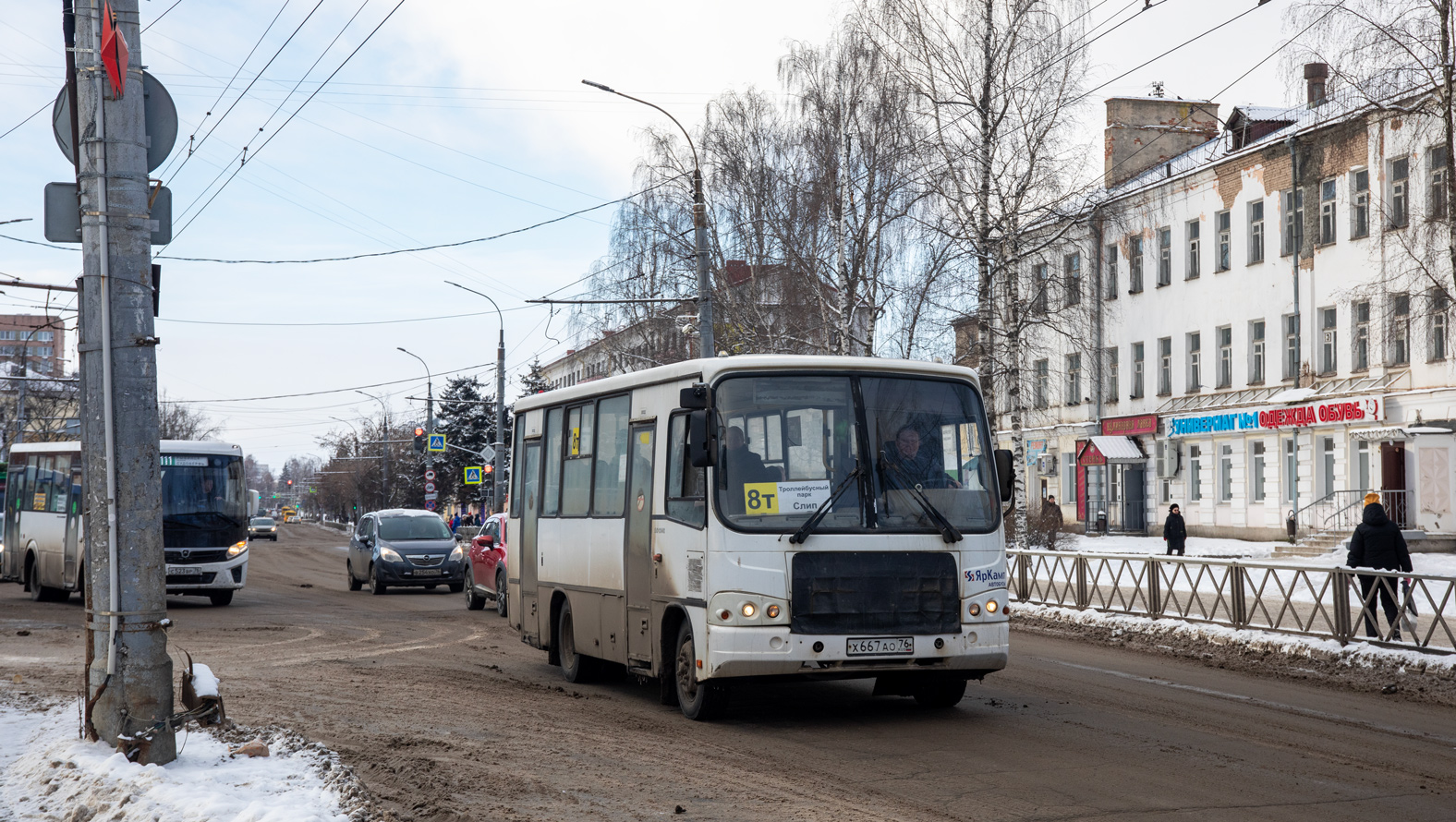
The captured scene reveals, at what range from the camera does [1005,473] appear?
432 inches

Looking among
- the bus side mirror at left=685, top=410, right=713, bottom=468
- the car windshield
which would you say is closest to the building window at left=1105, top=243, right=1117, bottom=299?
the car windshield

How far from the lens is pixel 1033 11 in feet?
108

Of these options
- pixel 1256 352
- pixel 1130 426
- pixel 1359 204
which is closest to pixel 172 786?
pixel 1359 204

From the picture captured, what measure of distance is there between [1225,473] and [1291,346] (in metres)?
4.84

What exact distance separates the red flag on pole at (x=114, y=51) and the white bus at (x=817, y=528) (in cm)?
416

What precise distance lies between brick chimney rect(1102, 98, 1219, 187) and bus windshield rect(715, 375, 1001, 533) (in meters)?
41.6

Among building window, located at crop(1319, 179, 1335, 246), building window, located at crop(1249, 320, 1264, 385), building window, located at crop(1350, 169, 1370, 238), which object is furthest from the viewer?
building window, located at crop(1249, 320, 1264, 385)

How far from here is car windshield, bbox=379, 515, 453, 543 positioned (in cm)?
2833

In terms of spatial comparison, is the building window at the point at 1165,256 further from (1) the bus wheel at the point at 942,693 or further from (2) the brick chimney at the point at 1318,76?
(1) the bus wheel at the point at 942,693

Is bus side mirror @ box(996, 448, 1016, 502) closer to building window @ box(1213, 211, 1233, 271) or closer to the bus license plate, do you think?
the bus license plate

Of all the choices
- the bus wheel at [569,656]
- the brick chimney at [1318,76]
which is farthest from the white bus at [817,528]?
the brick chimney at [1318,76]

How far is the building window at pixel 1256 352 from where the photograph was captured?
42156 mm

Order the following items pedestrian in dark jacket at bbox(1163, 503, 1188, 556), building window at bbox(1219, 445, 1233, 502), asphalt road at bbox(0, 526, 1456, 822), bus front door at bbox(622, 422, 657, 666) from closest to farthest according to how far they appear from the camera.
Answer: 1. asphalt road at bbox(0, 526, 1456, 822)
2. bus front door at bbox(622, 422, 657, 666)
3. pedestrian in dark jacket at bbox(1163, 503, 1188, 556)
4. building window at bbox(1219, 445, 1233, 502)

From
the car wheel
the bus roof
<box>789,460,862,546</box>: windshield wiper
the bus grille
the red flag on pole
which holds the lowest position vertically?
the car wheel
